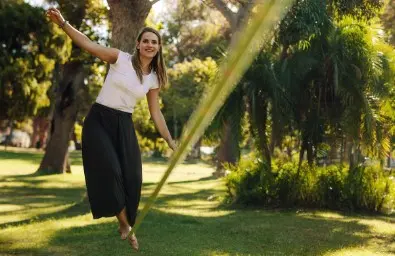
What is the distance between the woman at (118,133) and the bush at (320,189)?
7967 millimetres

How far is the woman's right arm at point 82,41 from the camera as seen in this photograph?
3.18m

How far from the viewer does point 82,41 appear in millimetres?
3441

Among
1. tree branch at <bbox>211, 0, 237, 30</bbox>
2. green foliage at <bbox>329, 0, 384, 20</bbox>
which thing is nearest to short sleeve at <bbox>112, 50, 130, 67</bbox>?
green foliage at <bbox>329, 0, 384, 20</bbox>

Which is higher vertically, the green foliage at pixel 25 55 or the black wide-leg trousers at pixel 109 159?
the green foliage at pixel 25 55

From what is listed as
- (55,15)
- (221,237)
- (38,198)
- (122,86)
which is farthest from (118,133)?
(38,198)

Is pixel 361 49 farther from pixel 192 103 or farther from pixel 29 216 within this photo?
pixel 192 103

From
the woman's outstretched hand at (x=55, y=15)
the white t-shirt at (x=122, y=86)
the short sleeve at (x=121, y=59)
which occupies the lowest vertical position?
the white t-shirt at (x=122, y=86)

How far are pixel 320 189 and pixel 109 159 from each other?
27.8 ft

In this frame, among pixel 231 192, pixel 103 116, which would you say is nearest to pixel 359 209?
pixel 231 192

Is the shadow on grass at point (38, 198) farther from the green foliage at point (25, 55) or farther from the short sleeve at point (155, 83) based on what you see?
the short sleeve at point (155, 83)

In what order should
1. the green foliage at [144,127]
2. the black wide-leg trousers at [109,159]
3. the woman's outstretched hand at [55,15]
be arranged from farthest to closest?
the green foliage at [144,127], the black wide-leg trousers at [109,159], the woman's outstretched hand at [55,15]

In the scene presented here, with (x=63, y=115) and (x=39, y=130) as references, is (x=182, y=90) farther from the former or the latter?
(x=39, y=130)

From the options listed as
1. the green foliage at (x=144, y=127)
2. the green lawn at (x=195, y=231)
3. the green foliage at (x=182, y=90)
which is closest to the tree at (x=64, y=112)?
the green foliage at (x=144, y=127)

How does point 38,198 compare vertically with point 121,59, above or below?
below
